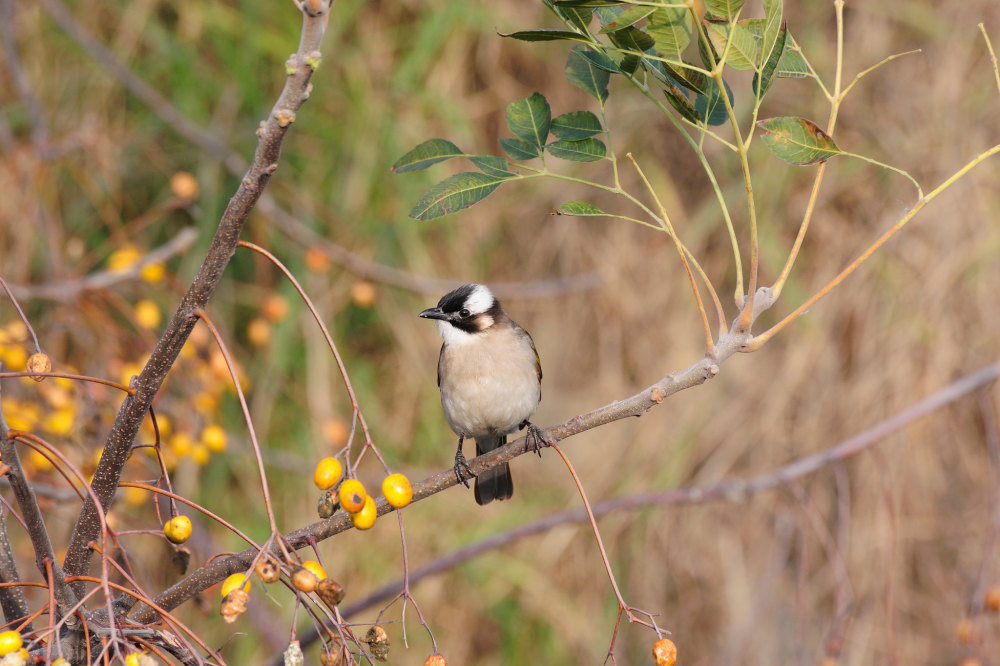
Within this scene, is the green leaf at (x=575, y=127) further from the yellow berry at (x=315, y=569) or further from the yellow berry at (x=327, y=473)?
the yellow berry at (x=315, y=569)

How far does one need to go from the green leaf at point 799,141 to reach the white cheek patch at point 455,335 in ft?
6.96

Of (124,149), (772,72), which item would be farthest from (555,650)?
(772,72)

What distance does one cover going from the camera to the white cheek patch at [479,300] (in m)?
3.65

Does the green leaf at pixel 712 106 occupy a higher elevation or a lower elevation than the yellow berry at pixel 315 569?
higher

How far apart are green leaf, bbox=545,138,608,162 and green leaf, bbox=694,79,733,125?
199mm

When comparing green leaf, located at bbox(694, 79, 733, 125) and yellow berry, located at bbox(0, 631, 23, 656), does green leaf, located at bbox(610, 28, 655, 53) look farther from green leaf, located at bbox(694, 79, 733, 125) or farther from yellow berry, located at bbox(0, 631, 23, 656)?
yellow berry, located at bbox(0, 631, 23, 656)

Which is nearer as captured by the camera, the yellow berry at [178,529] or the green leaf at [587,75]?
the yellow berry at [178,529]

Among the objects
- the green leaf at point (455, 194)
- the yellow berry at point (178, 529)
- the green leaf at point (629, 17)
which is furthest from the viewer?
the green leaf at point (455, 194)

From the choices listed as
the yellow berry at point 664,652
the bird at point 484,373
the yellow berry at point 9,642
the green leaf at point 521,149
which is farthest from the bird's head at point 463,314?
the yellow berry at point 9,642

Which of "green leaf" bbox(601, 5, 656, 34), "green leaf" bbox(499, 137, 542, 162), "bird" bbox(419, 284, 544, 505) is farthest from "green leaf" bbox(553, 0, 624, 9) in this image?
"bird" bbox(419, 284, 544, 505)

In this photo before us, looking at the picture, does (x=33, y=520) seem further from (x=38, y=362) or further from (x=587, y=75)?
(x=587, y=75)

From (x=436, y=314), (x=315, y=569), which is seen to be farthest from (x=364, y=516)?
(x=436, y=314)

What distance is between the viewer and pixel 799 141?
1.59m

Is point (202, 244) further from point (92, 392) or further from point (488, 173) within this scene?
point (488, 173)
